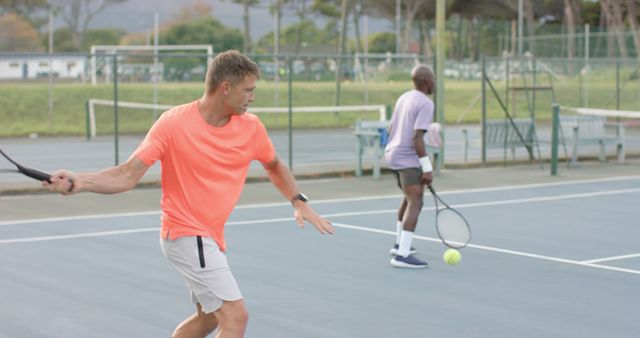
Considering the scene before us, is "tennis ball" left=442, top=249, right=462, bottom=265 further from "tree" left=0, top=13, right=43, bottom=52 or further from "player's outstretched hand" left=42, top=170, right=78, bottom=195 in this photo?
"tree" left=0, top=13, right=43, bottom=52

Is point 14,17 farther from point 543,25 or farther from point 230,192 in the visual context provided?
point 230,192

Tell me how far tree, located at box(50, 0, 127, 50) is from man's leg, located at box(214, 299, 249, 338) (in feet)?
164

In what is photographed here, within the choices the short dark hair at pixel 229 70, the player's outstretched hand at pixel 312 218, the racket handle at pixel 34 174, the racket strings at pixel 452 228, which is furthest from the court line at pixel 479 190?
the racket handle at pixel 34 174

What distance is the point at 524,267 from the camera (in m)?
9.59

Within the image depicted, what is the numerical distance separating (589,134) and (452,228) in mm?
11243

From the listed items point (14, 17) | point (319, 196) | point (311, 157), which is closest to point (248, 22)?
point (14, 17)

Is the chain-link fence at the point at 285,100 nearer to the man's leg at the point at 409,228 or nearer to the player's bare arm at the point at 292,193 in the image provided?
the man's leg at the point at 409,228

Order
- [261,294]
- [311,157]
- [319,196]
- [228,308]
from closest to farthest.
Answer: [228,308]
[261,294]
[319,196]
[311,157]

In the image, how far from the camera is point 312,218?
5.37 m

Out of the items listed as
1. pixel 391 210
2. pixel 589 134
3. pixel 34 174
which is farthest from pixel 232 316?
pixel 589 134

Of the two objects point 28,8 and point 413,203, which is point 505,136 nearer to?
point 413,203

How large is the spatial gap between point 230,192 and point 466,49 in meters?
81.8

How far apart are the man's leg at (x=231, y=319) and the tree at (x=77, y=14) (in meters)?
49.9

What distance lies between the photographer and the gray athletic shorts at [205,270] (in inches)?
199
